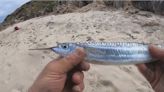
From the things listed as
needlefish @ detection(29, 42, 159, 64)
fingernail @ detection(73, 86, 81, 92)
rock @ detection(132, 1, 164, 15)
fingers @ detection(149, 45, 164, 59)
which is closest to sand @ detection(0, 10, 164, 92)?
rock @ detection(132, 1, 164, 15)

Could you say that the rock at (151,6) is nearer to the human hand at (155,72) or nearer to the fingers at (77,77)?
the human hand at (155,72)

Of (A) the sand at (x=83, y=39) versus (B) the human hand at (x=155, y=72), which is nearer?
(B) the human hand at (x=155, y=72)

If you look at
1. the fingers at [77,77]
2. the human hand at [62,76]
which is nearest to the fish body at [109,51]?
the human hand at [62,76]

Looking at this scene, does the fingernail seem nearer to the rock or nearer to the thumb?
the thumb

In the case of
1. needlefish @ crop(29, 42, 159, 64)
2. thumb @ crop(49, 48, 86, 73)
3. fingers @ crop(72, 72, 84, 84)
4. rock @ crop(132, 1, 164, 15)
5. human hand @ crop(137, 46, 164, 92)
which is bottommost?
rock @ crop(132, 1, 164, 15)

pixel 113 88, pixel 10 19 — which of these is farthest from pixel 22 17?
pixel 113 88

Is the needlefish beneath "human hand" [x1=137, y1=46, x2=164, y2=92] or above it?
above

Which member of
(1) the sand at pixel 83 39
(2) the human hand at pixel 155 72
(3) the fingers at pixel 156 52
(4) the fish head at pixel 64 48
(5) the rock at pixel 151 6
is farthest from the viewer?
(5) the rock at pixel 151 6
